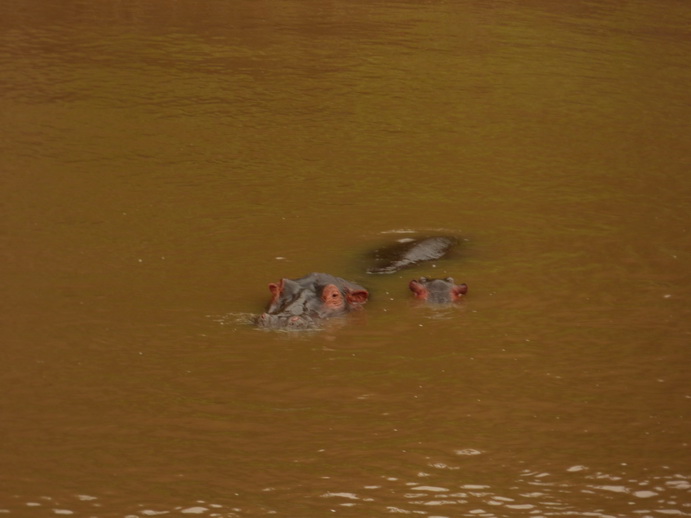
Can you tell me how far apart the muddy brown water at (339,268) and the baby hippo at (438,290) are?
0.09 meters

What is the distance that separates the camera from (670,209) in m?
10.0

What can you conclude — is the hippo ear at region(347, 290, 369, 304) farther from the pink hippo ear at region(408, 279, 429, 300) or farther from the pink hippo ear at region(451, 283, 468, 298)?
the pink hippo ear at region(451, 283, 468, 298)

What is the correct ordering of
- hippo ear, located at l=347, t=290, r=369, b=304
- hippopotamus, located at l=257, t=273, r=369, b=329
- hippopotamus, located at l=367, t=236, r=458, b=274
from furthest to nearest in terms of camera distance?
hippopotamus, located at l=367, t=236, r=458, b=274, hippo ear, located at l=347, t=290, r=369, b=304, hippopotamus, located at l=257, t=273, r=369, b=329

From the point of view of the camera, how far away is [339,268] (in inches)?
337

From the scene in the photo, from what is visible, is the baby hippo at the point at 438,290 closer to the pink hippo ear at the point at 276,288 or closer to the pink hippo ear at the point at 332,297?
the pink hippo ear at the point at 332,297

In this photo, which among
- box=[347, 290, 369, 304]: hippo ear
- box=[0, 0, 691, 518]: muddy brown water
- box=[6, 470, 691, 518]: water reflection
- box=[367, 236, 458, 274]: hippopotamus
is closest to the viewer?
box=[6, 470, 691, 518]: water reflection

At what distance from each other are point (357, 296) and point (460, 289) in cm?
67

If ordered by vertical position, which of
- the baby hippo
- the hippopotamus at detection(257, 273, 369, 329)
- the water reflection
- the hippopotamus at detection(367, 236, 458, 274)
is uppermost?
the hippopotamus at detection(367, 236, 458, 274)

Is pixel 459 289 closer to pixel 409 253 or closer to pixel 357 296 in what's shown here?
pixel 357 296

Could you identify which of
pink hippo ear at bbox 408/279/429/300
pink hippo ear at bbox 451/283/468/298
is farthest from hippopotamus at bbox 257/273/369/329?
pink hippo ear at bbox 451/283/468/298

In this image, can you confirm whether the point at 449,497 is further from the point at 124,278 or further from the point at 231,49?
the point at 231,49

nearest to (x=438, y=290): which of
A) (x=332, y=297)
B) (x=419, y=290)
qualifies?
(x=419, y=290)

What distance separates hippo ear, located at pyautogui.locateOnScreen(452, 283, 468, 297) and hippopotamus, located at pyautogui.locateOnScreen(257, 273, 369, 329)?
0.56 meters

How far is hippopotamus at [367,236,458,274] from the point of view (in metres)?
8.64
